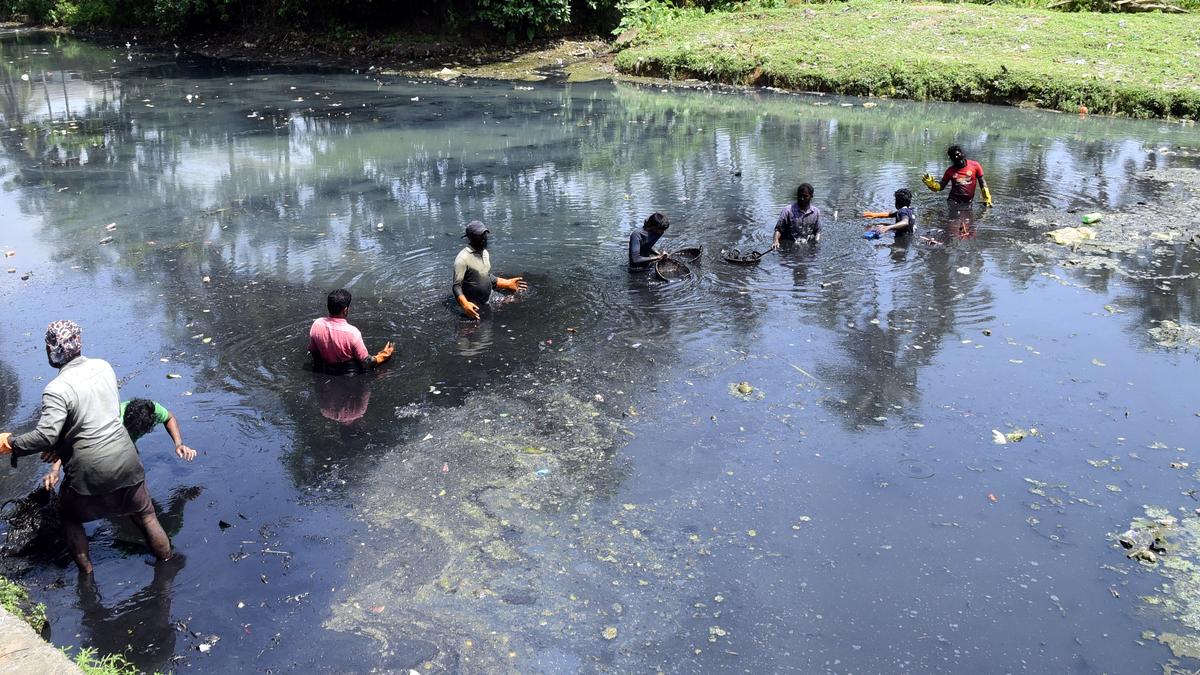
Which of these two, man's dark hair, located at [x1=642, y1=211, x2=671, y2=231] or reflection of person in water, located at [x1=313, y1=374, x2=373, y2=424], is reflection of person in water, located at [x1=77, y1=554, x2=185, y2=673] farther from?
man's dark hair, located at [x1=642, y1=211, x2=671, y2=231]

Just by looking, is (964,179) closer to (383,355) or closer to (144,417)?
(383,355)

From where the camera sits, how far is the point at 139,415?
7004 mm

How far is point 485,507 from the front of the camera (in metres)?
7.36

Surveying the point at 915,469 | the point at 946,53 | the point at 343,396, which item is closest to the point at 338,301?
the point at 343,396

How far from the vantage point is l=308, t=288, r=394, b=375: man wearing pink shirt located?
9375 millimetres

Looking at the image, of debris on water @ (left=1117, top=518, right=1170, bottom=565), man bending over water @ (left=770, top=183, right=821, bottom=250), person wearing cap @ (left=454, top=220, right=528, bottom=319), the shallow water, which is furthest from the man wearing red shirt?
debris on water @ (left=1117, top=518, right=1170, bottom=565)

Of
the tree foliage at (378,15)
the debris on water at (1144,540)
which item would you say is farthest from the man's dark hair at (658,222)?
the tree foliage at (378,15)

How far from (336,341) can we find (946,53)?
23046 millimetres

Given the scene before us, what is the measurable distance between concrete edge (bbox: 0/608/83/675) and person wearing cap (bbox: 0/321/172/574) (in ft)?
4.07

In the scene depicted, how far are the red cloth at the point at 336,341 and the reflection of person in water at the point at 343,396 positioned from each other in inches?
8.4

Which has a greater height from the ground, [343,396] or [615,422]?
[343,396]

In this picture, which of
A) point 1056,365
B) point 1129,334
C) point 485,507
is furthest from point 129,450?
point 1129,334

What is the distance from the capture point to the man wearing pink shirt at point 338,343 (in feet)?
30.8

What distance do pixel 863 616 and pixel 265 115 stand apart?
22662mm
